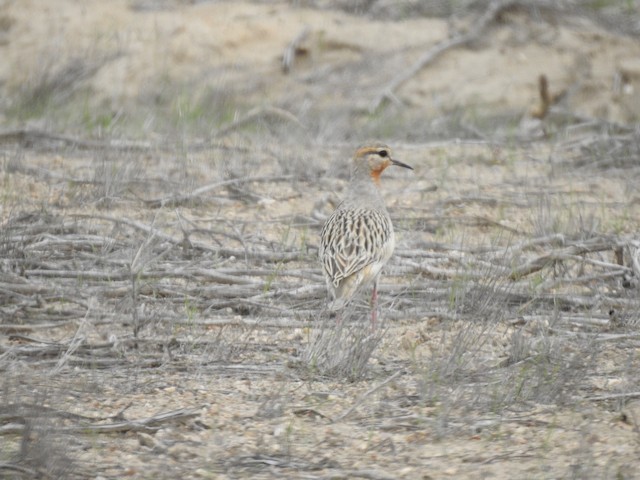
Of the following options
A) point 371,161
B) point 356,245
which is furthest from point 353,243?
point 371,161

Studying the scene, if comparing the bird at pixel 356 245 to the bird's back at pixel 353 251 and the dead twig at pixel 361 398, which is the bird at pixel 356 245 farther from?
the dead twig at pixel 361 398

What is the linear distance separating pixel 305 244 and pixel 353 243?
1017 mm

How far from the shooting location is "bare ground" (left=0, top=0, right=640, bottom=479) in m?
4.76

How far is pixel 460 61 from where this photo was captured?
13664 mm

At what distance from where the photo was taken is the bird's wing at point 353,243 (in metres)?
6.49

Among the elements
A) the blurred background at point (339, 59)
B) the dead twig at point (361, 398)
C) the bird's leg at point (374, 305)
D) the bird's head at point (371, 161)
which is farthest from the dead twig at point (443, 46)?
the dead twig at point (361, 398)

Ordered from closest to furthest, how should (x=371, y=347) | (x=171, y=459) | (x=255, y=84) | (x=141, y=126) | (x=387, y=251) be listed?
(x=171, y=459) → (x=371, y=347) → (x=387, y=251) → (x=141, y=126) → (x=255, y=84)

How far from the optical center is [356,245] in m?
6.60

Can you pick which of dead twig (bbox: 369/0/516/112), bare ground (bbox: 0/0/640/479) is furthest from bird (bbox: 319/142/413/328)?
dead twig (bbox: 369/0/516/112)

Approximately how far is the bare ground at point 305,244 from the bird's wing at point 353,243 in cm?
29

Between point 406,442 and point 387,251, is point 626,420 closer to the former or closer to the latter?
point 406,442

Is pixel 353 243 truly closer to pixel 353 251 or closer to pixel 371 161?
pixel 353 251

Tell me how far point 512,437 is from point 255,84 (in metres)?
8.92

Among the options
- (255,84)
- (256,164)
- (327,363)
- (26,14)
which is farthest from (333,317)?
(26,14)
